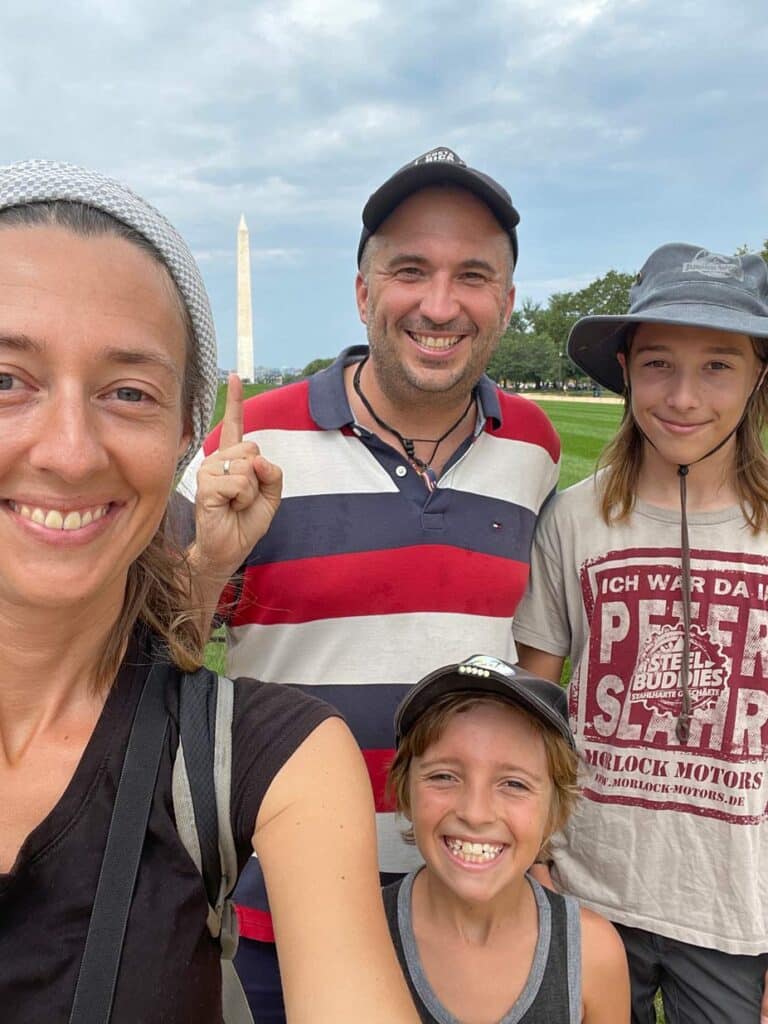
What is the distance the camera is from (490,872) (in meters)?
1.96

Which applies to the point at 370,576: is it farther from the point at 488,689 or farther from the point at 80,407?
the point at 80,407

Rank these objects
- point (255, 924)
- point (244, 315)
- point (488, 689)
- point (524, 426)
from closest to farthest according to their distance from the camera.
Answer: point (488, 689) → point (255, 924) → point (524, 426) → point (244, 315)

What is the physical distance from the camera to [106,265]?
3.97ft

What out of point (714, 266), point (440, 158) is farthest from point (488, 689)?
point (440, 158)

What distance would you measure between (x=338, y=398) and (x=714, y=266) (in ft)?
3.98

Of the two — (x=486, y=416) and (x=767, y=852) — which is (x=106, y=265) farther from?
(x=767, y=852)

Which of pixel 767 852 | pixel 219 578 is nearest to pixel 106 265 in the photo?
pixel 219 578

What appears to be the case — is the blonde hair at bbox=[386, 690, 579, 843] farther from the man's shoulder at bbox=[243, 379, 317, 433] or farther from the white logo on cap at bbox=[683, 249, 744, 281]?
the white logo on cap at bbox=[683, 249, 744, 281]

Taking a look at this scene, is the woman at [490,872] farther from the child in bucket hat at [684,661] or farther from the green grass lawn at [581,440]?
the green grass lawn at [581,440]

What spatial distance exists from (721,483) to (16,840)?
2070mm

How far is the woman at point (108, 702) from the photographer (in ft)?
3.79

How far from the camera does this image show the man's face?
7.86 feet

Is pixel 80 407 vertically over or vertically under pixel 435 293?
under

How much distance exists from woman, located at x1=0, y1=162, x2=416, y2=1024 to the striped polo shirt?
96 cm
